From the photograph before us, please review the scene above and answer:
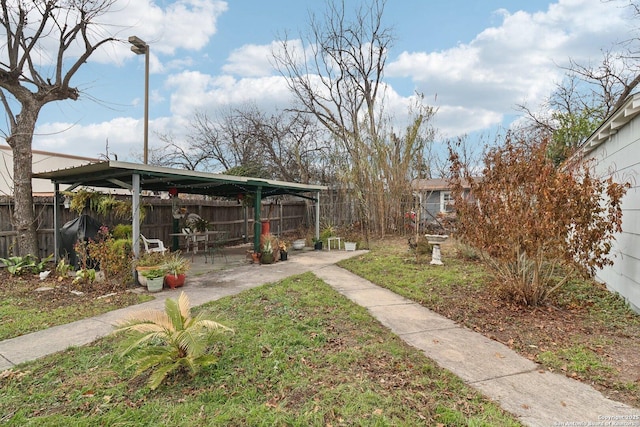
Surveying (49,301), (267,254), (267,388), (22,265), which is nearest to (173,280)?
(49,301)

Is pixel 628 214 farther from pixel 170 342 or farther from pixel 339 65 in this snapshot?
pixel 339 65

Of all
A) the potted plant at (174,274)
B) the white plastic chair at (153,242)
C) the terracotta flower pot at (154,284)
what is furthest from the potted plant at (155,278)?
the white plastic chair at (153,242)

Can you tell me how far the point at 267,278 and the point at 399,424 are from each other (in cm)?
473

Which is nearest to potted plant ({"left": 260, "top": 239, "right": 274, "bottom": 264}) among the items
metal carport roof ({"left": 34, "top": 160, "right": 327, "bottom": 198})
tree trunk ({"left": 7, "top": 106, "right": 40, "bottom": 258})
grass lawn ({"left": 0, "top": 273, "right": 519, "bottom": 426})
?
metal carport roof ({"left": 34, "top": 160, "right": 327, "bottom": 198})

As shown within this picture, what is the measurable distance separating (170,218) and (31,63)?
14.9 ft

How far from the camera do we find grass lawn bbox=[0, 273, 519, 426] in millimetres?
2273

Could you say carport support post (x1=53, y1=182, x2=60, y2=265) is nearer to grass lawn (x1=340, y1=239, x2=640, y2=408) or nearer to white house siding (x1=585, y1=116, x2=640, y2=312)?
grass lawn (x1=340, y1=239, x2=640, y2=408)

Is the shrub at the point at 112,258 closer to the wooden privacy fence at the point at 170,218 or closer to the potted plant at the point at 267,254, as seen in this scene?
the wooden privacy fence at the point at 170,218

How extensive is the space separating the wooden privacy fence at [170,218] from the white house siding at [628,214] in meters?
9.35

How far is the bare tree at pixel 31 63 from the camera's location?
7.01 meters

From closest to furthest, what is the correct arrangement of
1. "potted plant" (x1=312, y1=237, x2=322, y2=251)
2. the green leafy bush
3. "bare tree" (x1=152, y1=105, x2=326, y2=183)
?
the green leafy bush, "potted plant" (x1=312, y1=237, x2=322, y2=251), "bare tree" (x1=152, y1=105, x2=326, y2=183)

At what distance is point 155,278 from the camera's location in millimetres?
5742

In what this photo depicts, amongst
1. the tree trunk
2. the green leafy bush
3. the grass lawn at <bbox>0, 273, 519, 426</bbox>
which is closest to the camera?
the grass lawn at <bbox>0, 273, 519, 426</bbox>

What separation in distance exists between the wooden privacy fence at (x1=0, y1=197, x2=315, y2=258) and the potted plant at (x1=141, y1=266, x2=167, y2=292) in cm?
330
